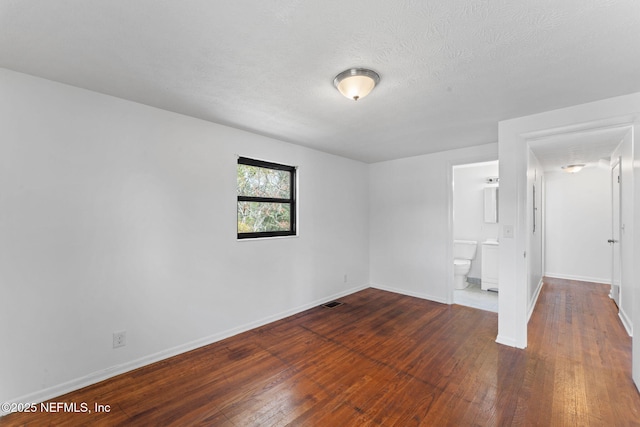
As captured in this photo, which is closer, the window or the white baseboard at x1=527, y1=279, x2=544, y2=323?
the window

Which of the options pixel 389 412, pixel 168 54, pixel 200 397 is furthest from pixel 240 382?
pixel 168 54

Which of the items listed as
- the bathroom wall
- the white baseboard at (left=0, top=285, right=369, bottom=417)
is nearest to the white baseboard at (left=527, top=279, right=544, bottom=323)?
the bathroom wall

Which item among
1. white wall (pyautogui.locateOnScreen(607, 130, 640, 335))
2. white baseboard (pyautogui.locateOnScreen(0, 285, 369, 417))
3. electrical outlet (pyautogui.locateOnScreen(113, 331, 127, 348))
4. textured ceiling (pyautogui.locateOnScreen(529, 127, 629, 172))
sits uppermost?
textured ceiling (pyautogui.locateOnScreen(529, 127, 629, 172))

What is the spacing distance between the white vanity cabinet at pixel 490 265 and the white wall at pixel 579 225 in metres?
1.88

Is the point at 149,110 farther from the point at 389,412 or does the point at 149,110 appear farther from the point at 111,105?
the point at 389,412

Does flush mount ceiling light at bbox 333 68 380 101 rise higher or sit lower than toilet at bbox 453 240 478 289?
higher

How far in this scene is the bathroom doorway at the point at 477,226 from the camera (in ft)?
15.6

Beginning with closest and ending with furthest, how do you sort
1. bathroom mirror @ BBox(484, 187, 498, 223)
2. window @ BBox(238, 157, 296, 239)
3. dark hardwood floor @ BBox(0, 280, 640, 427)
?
1. dark hardwood floor @ BBox(0, 280, 640, 427)
2. window @ BBox(238, 157, 296, 239)
3. bathroom mirror @ BBox(484, 187, 498, 223)

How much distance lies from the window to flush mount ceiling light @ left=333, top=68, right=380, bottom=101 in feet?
5.71

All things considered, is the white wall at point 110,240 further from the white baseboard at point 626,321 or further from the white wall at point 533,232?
the white baseboard at point 626,321

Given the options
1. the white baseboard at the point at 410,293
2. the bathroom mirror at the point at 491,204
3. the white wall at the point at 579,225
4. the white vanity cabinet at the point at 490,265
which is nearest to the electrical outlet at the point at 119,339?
the white baseboard at the point at 410,293

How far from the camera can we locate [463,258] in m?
5.41

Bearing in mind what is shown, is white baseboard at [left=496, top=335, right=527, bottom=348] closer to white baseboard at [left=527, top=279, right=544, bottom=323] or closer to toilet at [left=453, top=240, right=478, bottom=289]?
white baseboard at [left=527, top=279, right=544, bottom=323]

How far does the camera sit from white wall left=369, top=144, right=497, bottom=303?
13.6 ft
